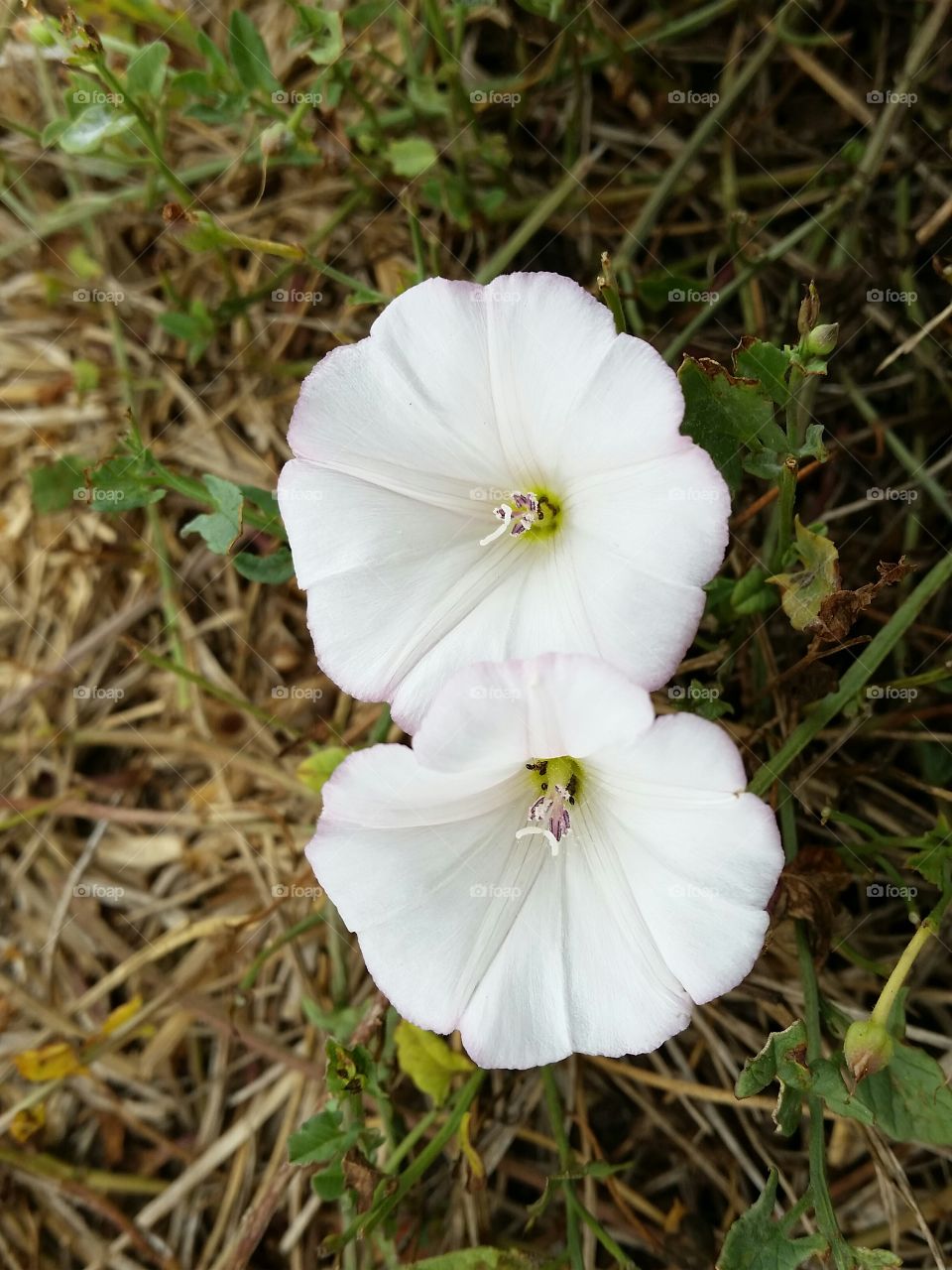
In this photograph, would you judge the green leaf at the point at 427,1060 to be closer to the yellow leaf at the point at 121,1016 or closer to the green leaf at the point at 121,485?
the yellow leaf at the point at 121,1016

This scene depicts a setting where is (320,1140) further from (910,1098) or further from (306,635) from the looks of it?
(306,635)

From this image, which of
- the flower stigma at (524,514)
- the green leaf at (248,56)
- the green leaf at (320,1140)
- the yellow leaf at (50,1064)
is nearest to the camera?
the flower stigma at (524,514)

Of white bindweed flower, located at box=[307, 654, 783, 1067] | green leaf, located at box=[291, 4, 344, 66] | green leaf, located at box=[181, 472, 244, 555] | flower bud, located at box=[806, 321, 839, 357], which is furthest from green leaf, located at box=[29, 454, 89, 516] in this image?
flower bud, located at box=[806, 321, 839, 357]

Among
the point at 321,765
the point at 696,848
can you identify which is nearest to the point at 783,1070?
the point at 696,848

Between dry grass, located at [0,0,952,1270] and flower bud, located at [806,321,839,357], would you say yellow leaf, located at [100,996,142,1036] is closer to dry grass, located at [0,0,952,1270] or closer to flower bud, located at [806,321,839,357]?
dry grass, located at [0,0,952,1270]

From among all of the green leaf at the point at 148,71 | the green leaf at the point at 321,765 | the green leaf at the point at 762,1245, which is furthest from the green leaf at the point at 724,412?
the green leaf at the point at 148,71

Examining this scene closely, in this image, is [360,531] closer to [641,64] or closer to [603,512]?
[603,512]
